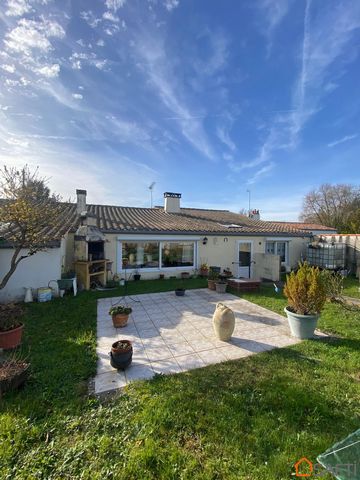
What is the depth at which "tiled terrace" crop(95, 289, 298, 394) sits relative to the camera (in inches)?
172

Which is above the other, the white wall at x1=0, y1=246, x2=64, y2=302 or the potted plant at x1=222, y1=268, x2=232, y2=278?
the white wall at x1=0, y1=246, x2=64, y2=302

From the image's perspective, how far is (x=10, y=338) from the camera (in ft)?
15.6

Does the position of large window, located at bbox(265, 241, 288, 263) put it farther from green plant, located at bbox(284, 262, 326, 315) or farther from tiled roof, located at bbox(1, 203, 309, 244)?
green plant, located at bbox(284, 262, 326, 315)

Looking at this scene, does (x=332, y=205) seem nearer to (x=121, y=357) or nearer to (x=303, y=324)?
(x=303, y=324)

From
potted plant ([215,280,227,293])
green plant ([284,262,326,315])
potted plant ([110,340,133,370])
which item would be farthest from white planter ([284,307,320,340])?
potted plant ([215,280,227,293])

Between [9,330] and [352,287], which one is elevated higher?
[9,330]

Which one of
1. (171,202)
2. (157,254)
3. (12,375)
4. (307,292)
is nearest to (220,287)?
(157,254)

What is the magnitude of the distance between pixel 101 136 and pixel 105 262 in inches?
240

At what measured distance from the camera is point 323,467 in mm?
2385

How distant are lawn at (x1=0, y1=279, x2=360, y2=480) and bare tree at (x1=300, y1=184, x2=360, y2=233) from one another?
2909 centimetres

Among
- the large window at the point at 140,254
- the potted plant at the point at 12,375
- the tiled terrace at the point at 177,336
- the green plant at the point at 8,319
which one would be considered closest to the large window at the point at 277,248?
the tiled terrace at the point at 177,336

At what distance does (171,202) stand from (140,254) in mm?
6205

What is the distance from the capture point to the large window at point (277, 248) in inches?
609

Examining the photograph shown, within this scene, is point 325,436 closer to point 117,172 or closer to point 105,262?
point 105,262
